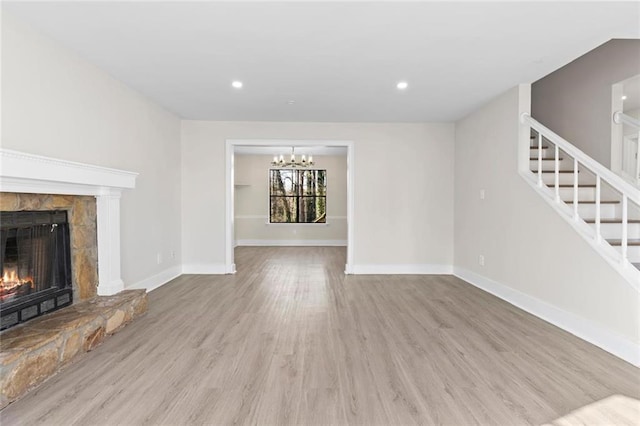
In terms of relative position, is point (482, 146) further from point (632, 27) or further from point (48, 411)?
point (48, 411)

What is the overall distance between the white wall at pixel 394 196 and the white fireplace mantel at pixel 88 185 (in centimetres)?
208

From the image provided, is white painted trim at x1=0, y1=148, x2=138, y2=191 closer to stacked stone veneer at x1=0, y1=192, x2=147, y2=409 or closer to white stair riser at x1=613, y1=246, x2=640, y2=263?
stacked stone veneer at x1=0, y1=192, x2=147, y2=409

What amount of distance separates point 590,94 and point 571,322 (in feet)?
10.4

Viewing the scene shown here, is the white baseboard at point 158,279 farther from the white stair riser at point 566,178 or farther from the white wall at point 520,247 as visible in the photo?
the white stair riser at point 566,178

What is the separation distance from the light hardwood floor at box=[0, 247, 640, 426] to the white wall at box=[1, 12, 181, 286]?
1097 millimetres

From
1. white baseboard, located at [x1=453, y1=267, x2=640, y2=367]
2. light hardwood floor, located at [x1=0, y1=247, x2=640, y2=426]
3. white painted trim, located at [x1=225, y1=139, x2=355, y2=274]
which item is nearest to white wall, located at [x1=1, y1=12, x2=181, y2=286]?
white painted trim, located at [x1=225, y1=139, x2=355, y2=274]

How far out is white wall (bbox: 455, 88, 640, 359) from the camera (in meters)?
2.70

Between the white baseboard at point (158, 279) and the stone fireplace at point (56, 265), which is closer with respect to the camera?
the stone fireplace at point (56, 265)

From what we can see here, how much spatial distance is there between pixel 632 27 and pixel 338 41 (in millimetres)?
2316

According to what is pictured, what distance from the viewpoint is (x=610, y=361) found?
8.08 feet

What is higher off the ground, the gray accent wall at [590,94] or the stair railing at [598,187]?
the gray accent wall at [590,94]

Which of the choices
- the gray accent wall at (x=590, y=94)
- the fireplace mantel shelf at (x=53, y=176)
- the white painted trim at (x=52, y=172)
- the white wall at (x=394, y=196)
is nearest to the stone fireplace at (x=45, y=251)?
the fireplace mantel shelf at (x=53, y=176)

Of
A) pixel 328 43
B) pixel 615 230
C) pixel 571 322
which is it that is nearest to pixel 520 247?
pixel 615 230

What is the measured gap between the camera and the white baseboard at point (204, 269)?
217 inches
